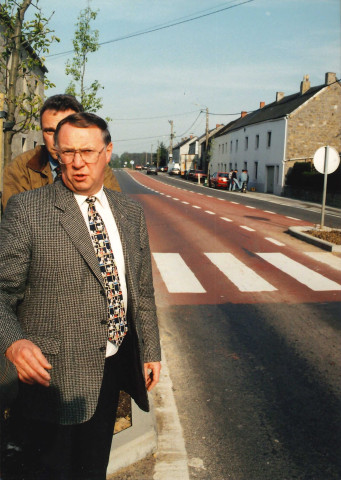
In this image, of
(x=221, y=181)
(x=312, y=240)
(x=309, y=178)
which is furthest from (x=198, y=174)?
(x=312, y=240)

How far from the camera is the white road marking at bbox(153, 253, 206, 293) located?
26.8ft

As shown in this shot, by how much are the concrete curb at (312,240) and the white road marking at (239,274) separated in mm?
2651

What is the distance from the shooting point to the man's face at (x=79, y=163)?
6.83 feet

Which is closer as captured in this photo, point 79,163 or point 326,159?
point 79,163

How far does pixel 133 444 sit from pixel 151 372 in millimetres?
1005

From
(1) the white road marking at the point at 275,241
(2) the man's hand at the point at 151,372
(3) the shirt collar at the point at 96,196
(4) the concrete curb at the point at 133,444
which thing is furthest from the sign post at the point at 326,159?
(3) the shirt collar at the point at 96,196

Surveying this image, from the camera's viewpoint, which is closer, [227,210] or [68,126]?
[68,126]

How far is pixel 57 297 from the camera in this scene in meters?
1.95

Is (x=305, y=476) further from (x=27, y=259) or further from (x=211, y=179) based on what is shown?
(x=211, y=179)

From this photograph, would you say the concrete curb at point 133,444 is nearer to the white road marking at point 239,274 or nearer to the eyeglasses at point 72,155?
the eyeglasses at point 72,155

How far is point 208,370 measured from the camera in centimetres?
478

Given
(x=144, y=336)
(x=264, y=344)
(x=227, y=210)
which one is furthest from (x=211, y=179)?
(x=144, y=336)

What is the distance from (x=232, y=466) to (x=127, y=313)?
1.63 m

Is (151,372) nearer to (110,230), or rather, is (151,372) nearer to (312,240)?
(110,230)
